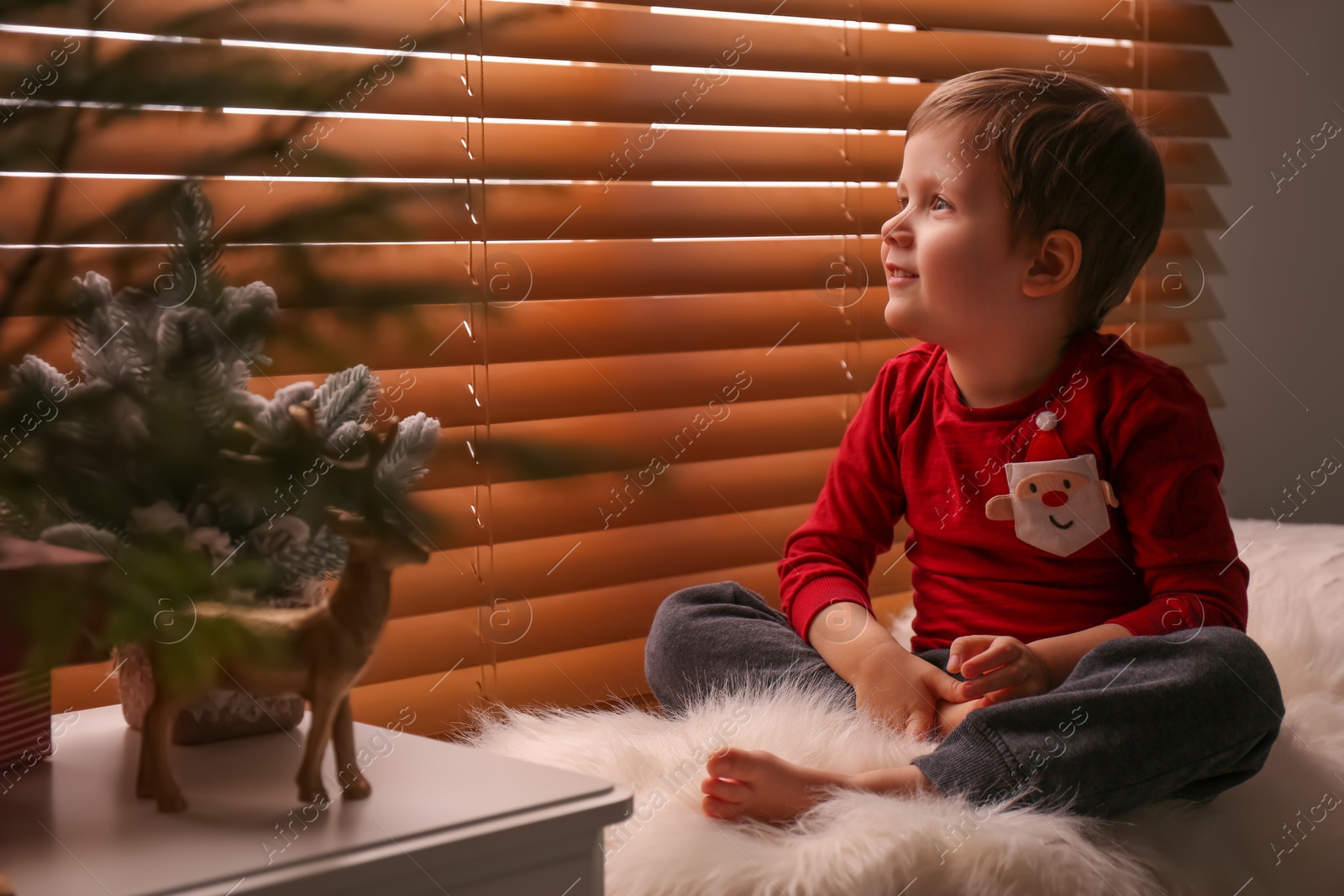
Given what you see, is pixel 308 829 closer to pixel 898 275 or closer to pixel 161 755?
pixel 161 755

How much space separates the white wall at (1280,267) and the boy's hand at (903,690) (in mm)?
1136

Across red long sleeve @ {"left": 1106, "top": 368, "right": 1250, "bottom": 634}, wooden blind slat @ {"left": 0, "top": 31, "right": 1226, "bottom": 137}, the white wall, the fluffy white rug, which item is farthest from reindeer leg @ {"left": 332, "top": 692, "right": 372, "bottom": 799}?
the white wall

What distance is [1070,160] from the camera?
1178 mm

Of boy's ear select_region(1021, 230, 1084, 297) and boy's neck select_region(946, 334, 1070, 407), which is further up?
boy's ear select_region(1021, 230, 1084, 297)

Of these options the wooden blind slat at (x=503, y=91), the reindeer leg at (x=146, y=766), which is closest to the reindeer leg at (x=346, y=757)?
the reindeer leg at (x=146, y=766)

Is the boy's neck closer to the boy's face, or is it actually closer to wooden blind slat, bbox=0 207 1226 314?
the boy's face

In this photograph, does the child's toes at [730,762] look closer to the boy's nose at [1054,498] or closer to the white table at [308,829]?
the white table at [308,829]

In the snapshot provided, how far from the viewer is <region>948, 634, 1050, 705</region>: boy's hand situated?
99 cm

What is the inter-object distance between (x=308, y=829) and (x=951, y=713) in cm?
65

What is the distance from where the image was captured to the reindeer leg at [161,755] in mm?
658

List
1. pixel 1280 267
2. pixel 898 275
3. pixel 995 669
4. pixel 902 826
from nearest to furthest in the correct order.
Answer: pixel 902 826
pixel 995 669
pixel 898 275
pixel 1280 267

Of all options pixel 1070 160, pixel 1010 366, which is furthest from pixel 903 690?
pixel 1070 160

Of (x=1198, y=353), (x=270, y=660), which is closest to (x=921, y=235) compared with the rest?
(x=270, y=660)

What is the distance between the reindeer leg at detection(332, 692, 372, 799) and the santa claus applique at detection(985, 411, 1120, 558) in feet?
2.47
